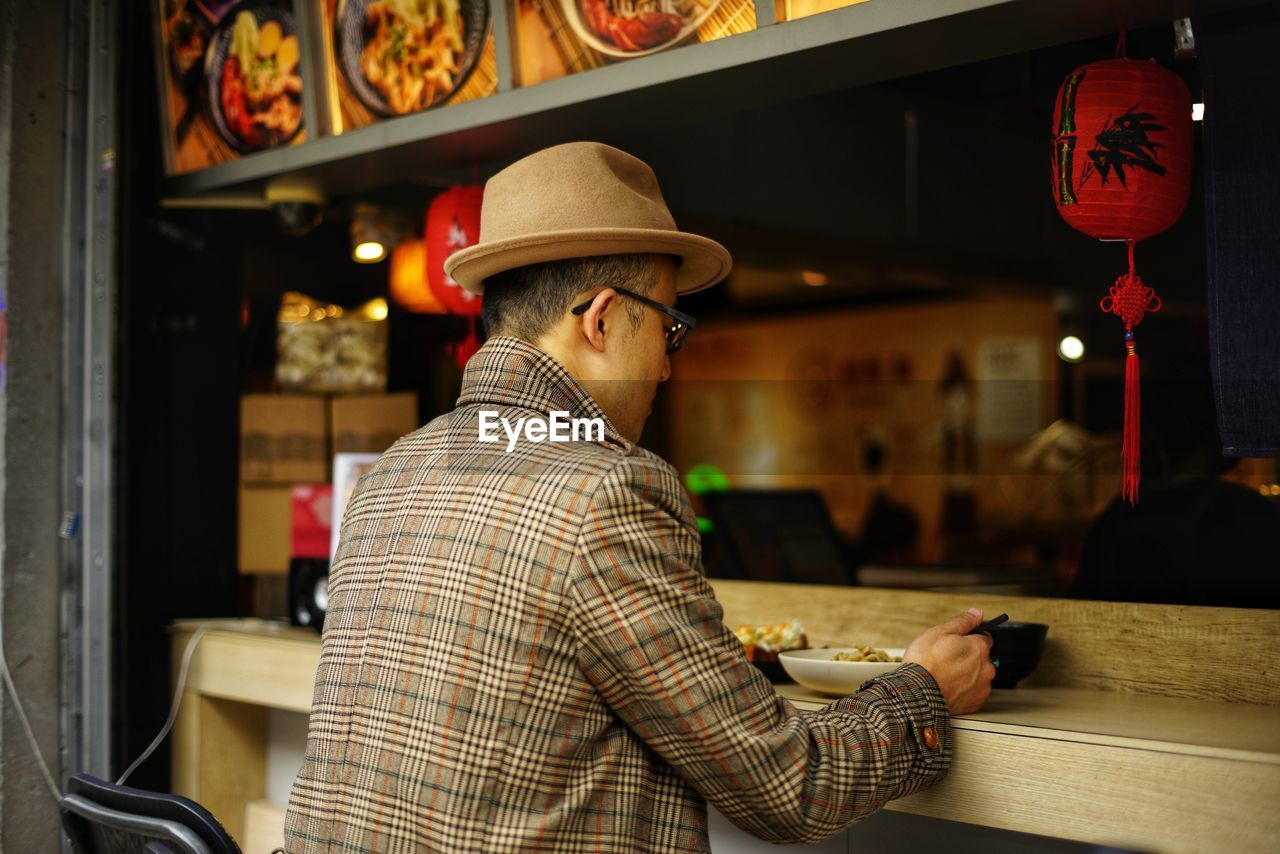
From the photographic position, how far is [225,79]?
10.9 feet

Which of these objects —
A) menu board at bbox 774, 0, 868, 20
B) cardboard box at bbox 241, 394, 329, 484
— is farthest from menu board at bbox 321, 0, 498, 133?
cardboard box at bbox 241, 394, 329, 484

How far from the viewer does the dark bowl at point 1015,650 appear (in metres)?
2.03

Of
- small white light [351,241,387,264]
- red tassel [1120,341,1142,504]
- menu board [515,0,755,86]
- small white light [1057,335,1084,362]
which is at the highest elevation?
menu board [515,0,755,86]

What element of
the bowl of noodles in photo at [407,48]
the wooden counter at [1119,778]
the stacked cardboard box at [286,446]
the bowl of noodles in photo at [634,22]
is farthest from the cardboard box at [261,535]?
the wooden counter at [1119,778]

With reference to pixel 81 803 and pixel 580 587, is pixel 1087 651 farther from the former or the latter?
pixel 81 803

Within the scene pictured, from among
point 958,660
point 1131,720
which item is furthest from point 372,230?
point 1131,720

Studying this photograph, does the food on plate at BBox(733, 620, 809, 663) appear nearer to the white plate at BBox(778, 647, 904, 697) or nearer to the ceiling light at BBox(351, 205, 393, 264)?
the white plate at BBox(778, 647, 904, 697)

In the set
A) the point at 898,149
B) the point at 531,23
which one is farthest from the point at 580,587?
the point at 898,149

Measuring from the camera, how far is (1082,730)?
68.1 inches

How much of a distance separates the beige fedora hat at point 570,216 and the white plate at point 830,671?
66 centimetres

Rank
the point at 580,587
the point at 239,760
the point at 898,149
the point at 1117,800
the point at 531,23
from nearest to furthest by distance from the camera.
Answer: the point at 580,587 < the point at 1117,800 < the point at 531,23 < the point at 239,760 < the point at 898,149

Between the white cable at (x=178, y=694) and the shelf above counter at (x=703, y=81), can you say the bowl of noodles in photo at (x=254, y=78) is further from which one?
the white cable at (x=178, y=694)

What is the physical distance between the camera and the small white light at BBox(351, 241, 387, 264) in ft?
12.1

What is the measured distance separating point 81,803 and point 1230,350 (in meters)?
1.78
